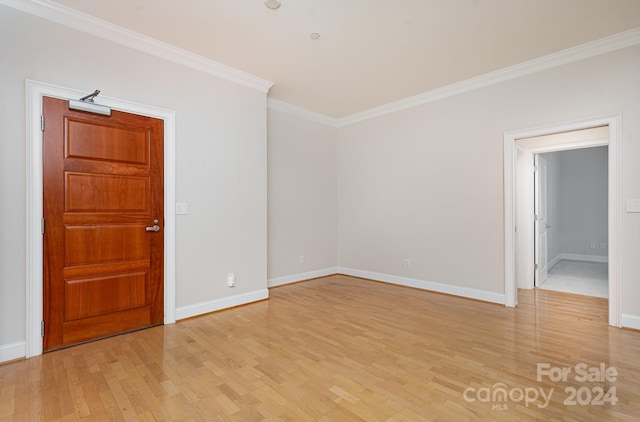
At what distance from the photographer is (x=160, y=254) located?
326cm

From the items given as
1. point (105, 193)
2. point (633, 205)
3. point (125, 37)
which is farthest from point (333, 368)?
point (125, 37)

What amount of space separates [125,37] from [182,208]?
5.83 feet

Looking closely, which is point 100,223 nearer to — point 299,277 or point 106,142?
point 106,142

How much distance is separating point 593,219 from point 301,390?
27.4ft

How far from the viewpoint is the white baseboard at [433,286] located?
3980 mm

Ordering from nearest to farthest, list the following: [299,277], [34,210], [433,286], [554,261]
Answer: [34,210] < [433,286] < [299,277] < [554,261]

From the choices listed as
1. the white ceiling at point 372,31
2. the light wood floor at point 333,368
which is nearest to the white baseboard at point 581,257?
the light wood floor at point 333,368

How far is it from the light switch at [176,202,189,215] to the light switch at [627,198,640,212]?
4.67 meters

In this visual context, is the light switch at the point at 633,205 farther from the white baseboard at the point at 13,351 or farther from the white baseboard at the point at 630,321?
the white baseboard at the point at 13,351

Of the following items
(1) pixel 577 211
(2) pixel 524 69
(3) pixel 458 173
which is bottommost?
(1) pixel 577 211

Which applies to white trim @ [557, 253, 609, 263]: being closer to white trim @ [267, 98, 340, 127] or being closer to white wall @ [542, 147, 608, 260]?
white wall @ [542, 147, 608, 260]

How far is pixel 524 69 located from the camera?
3.66 meters

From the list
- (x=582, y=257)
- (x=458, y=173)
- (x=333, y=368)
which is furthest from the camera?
(x=582, y=257)

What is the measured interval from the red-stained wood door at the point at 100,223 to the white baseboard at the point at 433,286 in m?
3.36
